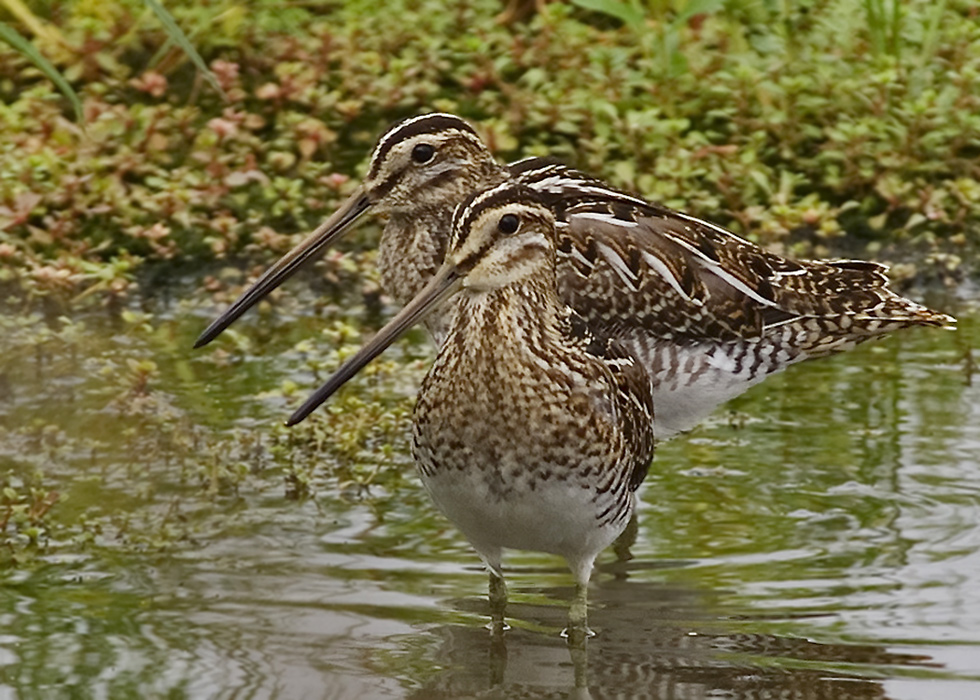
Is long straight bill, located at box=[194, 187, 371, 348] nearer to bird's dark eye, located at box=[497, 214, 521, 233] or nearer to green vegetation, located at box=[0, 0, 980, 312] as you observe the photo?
bird's dark eye, located at box=[497, 214, 521, 233]

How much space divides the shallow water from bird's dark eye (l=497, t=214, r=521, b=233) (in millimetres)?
1156

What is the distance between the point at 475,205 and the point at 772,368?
193 cm

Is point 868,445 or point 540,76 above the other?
point 540,76

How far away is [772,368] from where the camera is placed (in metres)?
6.70

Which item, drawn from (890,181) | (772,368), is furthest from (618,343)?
(890,181)

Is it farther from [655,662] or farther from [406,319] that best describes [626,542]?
[406,319]

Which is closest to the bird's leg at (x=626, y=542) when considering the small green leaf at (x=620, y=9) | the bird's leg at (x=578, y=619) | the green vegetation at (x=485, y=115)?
the bird's leg at (x=578, y=619)

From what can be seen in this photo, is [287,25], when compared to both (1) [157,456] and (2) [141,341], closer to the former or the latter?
(2) [141,341]

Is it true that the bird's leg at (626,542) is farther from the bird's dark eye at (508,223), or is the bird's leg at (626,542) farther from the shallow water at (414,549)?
the bird's dark eye at (508,223)

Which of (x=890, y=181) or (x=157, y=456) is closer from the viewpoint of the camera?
(x=157, y=456)

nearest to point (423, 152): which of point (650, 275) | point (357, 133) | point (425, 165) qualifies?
point (425, 165)

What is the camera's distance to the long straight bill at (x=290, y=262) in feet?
19.4

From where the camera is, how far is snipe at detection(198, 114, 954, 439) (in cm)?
627

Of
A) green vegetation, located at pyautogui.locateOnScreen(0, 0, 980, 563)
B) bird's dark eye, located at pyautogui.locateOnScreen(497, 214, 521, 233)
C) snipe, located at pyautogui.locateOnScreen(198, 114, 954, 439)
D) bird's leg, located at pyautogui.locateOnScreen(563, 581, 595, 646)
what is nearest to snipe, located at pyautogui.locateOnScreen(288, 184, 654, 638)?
bird's dark eye, located at pyautogui.locateOnScreen(497, 214, 521, 233)
